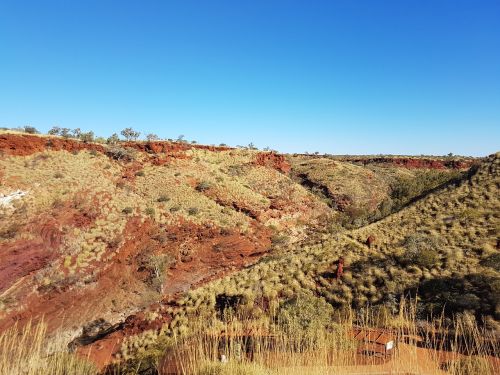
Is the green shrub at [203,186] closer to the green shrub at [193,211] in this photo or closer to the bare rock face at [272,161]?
the green shrub at [193,211]

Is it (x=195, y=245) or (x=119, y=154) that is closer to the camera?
(x=195, y=245)

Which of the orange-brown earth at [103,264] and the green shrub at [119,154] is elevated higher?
the green shrub at [119,154]

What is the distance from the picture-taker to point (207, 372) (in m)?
5.45

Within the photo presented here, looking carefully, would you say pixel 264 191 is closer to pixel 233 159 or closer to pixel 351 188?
pixel 233 159

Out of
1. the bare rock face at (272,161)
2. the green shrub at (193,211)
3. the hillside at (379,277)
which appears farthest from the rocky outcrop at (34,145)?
the hillside at (379,277)

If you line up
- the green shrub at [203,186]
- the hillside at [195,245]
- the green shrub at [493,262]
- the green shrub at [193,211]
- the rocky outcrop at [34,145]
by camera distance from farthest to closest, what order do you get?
the green shrub at [203,186], the green shrub at [193,211], the rocky outcrop at [34,145], the green shrub at [493,262], the hillside at [195,245]

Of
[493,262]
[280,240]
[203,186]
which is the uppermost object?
[203,186]

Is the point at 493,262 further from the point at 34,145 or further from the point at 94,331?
the point at 34,145

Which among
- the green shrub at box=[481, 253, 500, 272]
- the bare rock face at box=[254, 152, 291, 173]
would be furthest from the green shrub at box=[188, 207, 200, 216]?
the green shrub at box=[481, 253, 500, 272]

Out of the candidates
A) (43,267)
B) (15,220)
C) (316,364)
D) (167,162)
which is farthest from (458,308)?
(167,162)

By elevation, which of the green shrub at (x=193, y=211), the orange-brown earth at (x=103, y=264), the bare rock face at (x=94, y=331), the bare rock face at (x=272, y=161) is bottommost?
the bare rock face at (x=94, y=331)

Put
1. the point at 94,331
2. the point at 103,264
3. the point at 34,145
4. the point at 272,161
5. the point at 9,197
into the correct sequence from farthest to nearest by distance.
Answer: the point at 272,161 → the point at 34,145 → the point at 9,197 → the point at 103,264 → the point at 94,331

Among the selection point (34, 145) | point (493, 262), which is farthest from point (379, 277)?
point (34, 145)

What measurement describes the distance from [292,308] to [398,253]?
25.2 feet
